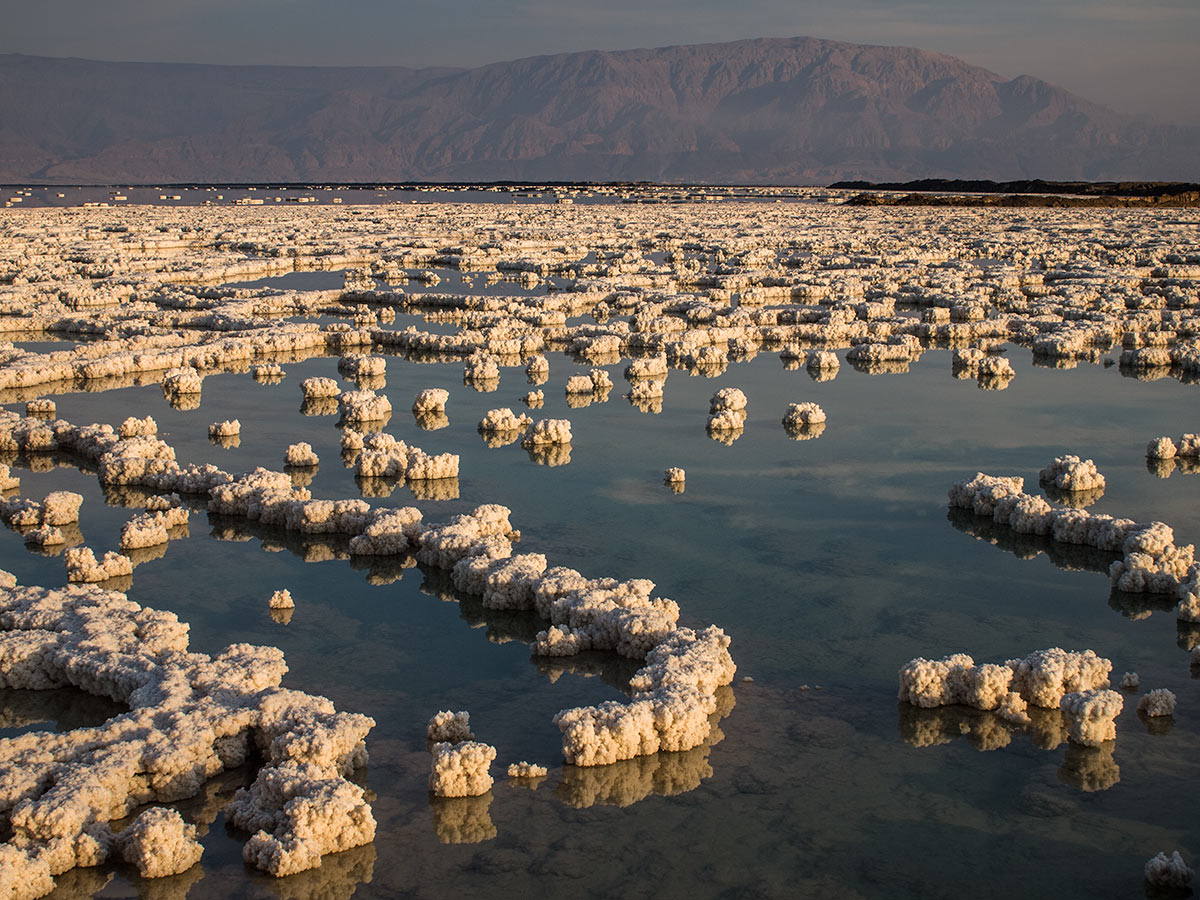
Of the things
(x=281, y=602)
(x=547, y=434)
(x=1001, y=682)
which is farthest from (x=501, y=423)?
(x=1001, y=682)

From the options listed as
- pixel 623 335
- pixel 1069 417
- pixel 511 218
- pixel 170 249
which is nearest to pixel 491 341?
pixel 623 335

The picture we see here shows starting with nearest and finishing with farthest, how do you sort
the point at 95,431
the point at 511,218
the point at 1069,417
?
the point at 95,431 < the point at 1069,417 < the point at 511,218

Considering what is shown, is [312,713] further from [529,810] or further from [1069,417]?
[1069,417]

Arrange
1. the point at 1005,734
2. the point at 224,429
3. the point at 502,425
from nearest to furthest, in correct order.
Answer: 1. the point at 1005,734
2. the point at 224,429
3. the point at 502,425

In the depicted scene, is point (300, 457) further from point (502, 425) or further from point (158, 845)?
point (158, 845)

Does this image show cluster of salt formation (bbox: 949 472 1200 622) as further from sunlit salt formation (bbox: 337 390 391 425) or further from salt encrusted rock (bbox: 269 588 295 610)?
sunlit salt formation (bbox: 337 390 391 425)
